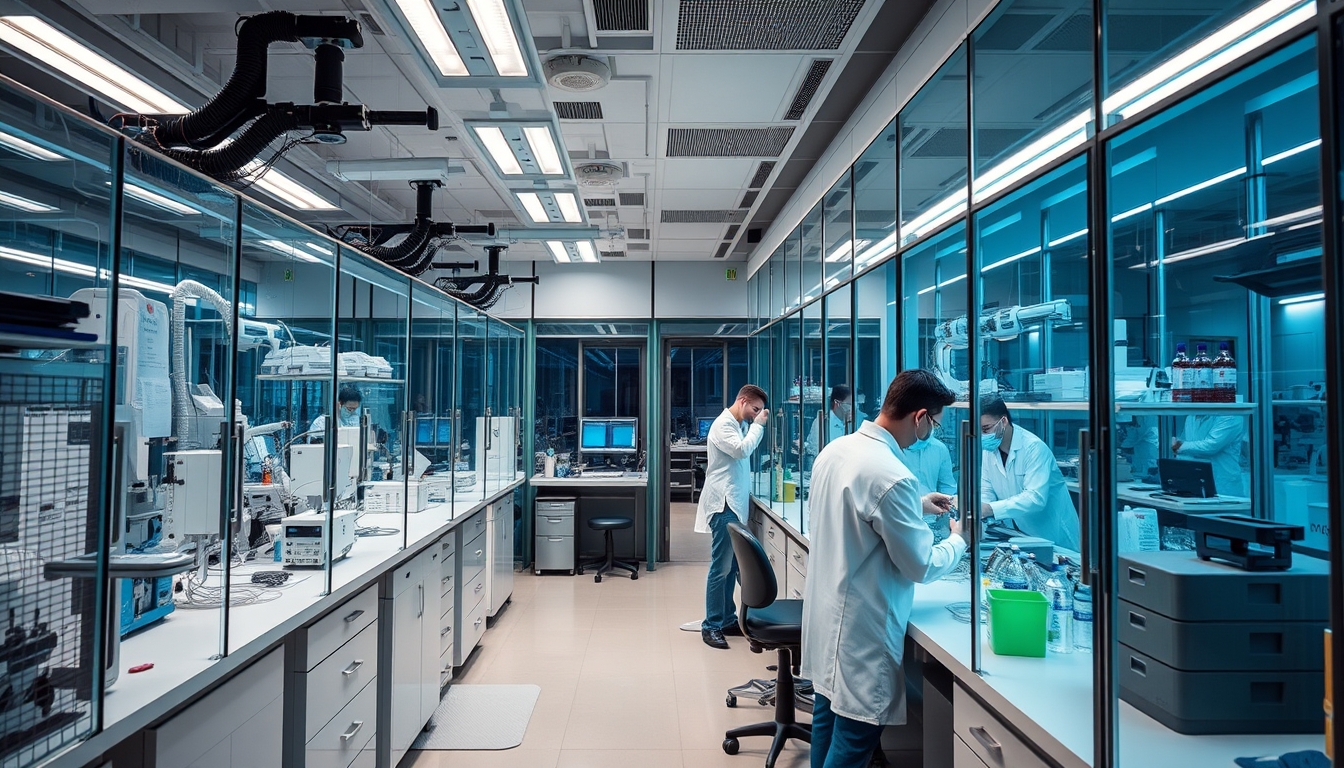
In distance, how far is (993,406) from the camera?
2006 mm

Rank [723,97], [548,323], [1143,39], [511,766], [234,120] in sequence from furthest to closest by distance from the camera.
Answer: [548,323] < [723,97] < [511,766] < [234,120] < [1143,39]

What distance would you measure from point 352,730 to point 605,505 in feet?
15.1

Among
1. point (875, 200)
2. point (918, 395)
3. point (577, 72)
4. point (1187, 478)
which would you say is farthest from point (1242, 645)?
point (577, 72)

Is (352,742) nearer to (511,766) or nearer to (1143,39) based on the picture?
(511,766)

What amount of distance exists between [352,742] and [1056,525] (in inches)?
95.7

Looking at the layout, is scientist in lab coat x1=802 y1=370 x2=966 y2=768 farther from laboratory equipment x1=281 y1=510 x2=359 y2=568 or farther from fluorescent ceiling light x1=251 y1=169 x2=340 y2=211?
fluorescent ceiling light x1=251 y1=169 x2=340 y2=211

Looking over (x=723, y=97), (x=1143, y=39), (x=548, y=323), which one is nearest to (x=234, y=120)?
(x=723, y=97)

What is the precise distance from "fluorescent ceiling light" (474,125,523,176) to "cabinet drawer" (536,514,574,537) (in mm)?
3749

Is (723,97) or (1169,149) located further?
(723,97)

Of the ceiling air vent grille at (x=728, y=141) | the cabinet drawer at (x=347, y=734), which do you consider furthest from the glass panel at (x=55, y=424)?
the ceiling air vent grille at (x=728, y=141)

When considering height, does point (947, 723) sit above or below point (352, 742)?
above

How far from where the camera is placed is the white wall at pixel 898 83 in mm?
2213

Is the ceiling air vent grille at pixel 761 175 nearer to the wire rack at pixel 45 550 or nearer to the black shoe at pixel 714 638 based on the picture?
the black shoe at pixel 714 638

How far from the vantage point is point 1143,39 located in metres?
1.37
